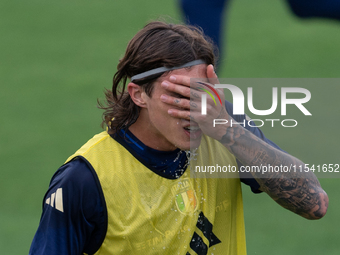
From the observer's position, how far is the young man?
2098mm

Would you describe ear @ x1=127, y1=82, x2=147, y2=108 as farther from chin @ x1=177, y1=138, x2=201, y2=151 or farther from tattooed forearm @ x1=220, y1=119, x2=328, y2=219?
tattooed forearm @ x1=220, y1=119, x2=328, y2=219

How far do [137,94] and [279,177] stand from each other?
799 mm

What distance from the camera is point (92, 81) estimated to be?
8.61 meters

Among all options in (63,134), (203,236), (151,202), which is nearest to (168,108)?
(151,202)

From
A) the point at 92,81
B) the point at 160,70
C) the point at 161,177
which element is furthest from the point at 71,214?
the point at 92,81

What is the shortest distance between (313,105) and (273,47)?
229 cm

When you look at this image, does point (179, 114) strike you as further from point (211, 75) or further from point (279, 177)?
point (279, 177)

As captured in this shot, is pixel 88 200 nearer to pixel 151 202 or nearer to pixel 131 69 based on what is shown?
pixel 151 202

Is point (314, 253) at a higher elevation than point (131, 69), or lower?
lower

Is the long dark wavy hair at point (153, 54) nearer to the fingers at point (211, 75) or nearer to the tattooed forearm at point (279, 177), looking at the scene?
the fingers at point (211, 75)

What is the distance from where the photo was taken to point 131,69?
244cm

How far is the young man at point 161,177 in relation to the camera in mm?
2098

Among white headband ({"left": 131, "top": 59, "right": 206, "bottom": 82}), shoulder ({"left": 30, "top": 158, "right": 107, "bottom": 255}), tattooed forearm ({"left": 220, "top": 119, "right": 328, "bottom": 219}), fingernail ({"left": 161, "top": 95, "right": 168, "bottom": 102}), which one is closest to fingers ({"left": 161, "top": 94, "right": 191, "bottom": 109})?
fingernail ({"left": 161, "top": 95, "right": 168, "bottom": 102})

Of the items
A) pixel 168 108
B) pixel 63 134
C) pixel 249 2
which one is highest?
pixel 168 108
